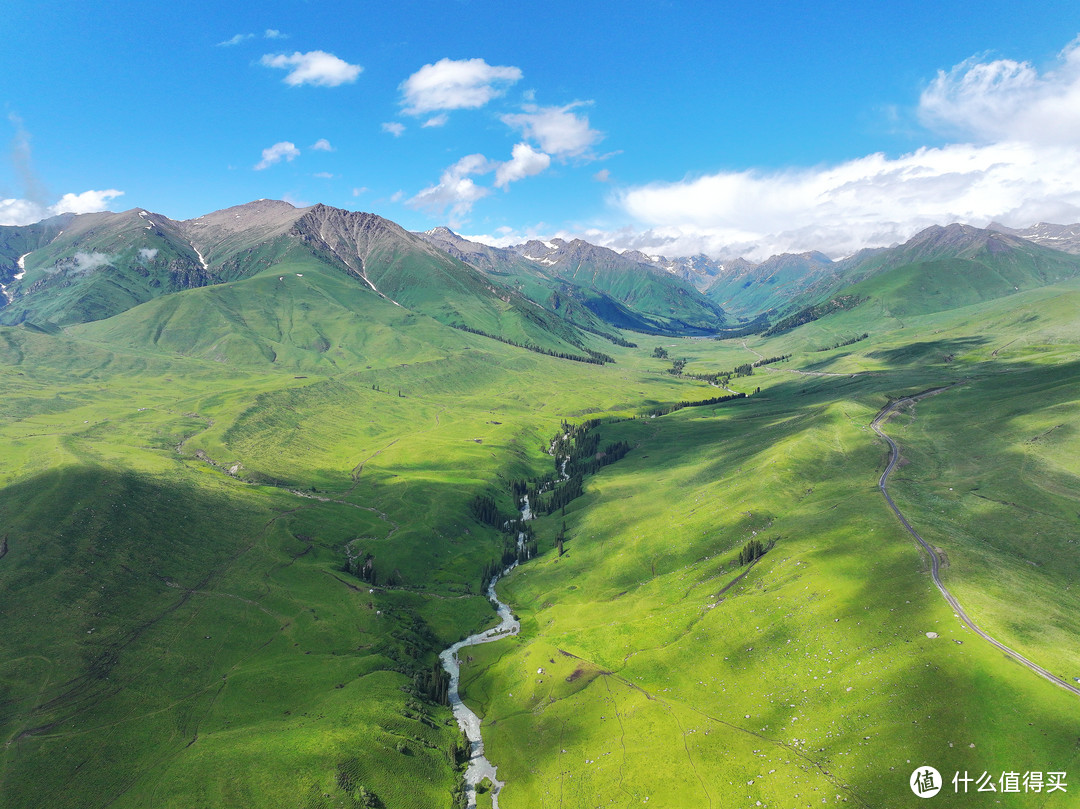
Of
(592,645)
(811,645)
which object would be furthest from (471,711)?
(811,645)

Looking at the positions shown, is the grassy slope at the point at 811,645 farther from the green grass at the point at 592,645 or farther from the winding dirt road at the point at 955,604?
the winding dirt road at the point at 955,604

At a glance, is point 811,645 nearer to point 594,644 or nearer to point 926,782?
point 926,782

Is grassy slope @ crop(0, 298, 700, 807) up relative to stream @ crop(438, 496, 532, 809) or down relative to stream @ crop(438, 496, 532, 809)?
up

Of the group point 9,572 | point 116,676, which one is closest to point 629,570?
point 116,676

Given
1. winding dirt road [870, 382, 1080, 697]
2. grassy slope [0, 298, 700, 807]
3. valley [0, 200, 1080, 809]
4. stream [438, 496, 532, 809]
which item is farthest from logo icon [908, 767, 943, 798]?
grassy slope [0, 298, 700, 807]

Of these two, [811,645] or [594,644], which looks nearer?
[811,645]

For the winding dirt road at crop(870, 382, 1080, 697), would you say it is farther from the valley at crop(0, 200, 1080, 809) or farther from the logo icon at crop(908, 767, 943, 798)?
the logo icon at crop(908, 767, 943, 798)
